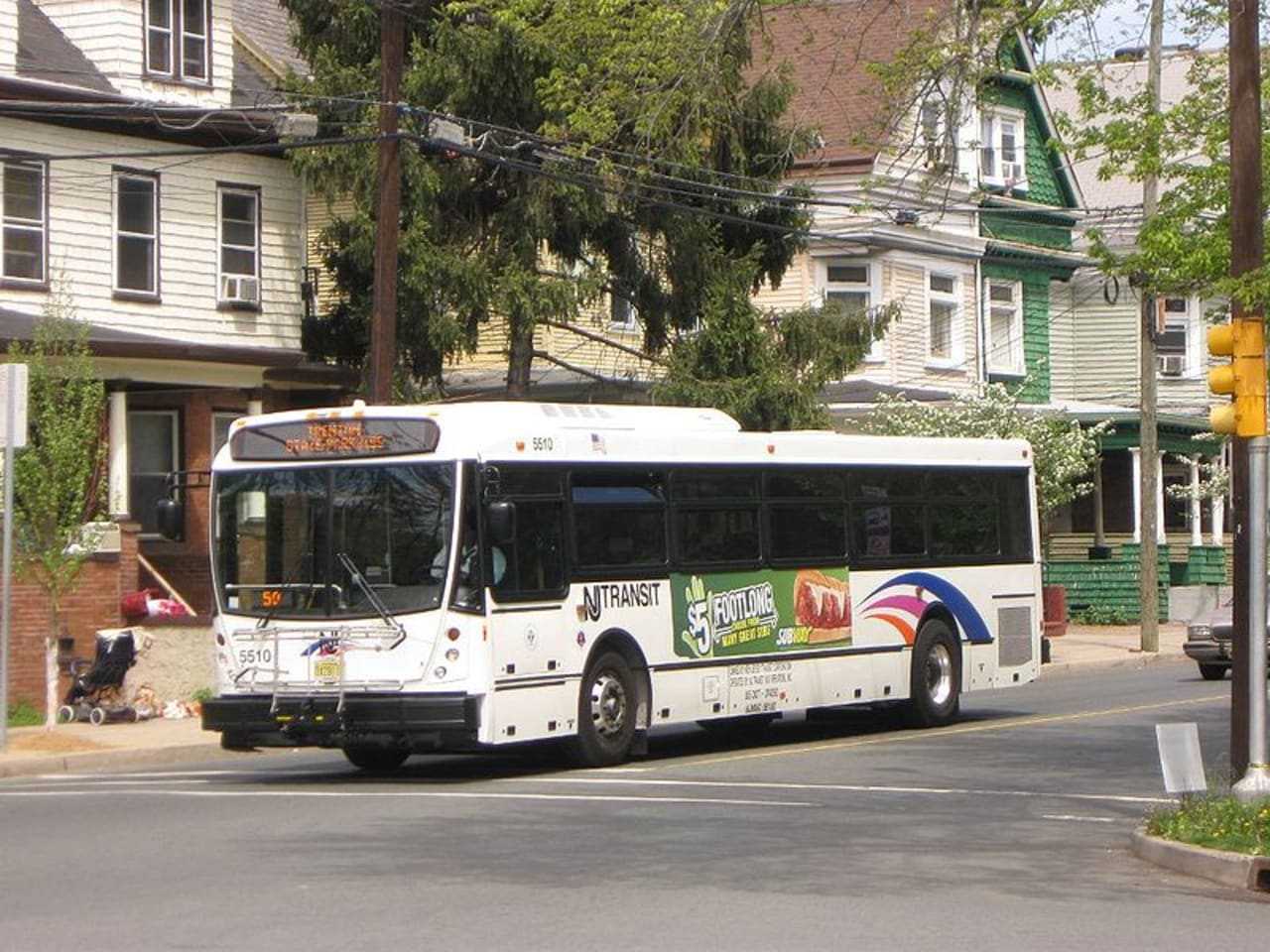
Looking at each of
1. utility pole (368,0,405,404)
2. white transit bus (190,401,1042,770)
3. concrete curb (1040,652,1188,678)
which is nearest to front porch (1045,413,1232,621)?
concrete curb (1040,652,1188,678)

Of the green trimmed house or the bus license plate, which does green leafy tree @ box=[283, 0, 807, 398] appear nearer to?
the bus license plate

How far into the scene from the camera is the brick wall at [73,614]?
24.6m

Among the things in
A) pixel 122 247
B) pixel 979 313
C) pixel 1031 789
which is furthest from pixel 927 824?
pixel 979 313

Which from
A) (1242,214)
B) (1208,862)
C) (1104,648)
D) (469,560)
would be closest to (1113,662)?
(1104,648)

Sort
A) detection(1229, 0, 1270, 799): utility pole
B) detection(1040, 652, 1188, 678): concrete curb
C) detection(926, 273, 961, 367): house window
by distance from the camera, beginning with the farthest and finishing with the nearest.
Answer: detection(926, 273, 961, 367): house window < detection(1040, 652, 1188, 678): concrete curb < detection(1229, 0, 1270, 799): utility pole

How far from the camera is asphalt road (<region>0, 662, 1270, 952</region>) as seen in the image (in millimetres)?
10539

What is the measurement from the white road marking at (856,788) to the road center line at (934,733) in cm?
137

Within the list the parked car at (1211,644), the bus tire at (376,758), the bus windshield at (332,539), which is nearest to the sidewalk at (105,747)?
the bus tire at (376,758)

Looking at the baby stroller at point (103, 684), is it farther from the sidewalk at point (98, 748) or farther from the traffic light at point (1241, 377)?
the traffic light at point (1241, 377)

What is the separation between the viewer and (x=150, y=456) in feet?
103

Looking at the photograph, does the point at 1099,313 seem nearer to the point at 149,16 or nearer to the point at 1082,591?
the point at 1082,591

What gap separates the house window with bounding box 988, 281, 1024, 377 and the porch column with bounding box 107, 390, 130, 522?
21.4 m

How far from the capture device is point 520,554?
1838 cm

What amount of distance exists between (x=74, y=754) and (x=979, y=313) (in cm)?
2731
